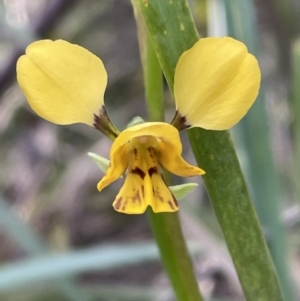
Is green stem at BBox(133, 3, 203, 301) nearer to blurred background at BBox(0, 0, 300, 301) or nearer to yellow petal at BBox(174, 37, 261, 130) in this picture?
yellow petal at BBox(174, 37, 261, 130)

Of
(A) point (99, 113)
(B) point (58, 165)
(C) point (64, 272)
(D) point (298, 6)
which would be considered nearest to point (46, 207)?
(B) point (58, 165)

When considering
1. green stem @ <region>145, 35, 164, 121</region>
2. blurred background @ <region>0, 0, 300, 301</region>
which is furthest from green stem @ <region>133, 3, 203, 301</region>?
blurred background @ <region>0, 0, 300, 301</region>

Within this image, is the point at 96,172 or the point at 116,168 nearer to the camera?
the point at 116,168

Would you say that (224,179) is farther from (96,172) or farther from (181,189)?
(96,172)

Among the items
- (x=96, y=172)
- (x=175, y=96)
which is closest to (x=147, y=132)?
(x=175, y=96)

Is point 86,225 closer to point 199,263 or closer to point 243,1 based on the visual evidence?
point 199,263

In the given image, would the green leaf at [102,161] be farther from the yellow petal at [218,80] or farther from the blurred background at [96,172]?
the blurred background at [96,172]

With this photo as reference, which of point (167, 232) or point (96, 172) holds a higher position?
point (96, 172)
